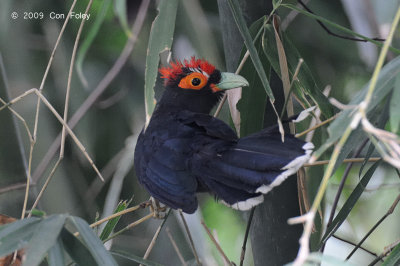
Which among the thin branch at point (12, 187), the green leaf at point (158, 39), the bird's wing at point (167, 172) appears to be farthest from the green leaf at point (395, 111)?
the thin branch at point (12, 187)

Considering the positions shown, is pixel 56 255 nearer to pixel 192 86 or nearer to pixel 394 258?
pixel 394 258

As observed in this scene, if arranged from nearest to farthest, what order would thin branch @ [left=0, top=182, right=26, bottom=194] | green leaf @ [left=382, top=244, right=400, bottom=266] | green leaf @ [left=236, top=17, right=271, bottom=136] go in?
green leaf @ [left=382, top=244, right=400, bottom=266]
green leaf @ [left=236, top=17, right=271, bottom=136]
thin branch @ [left=0, top=182, right=26, bottom=194]

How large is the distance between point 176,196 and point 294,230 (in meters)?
0.40

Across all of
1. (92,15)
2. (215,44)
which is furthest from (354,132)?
(92,15)

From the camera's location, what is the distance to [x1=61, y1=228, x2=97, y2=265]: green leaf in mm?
1505

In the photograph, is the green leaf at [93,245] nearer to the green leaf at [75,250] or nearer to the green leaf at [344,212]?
the green leaf at [75,250]

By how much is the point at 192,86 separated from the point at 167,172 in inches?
22.1

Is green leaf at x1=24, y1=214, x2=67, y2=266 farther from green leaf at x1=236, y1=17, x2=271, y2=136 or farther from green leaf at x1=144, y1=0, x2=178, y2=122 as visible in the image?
green leaf at x1=236, y1=17, x2=271, y2=136

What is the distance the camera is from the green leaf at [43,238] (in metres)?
1.26

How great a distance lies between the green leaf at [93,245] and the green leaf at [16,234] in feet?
0.32

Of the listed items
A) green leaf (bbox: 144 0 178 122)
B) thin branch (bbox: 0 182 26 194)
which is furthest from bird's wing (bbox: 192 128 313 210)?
thin branch (bbox: 0 182 26 194)

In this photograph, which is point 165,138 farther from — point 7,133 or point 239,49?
point 7,133

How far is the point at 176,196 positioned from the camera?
186cm

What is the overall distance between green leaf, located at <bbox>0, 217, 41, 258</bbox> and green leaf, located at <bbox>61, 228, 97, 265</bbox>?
8 centimetres
